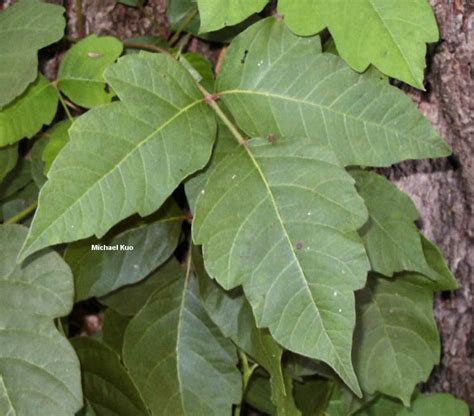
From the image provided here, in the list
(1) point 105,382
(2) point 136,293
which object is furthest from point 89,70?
(1) point 105,382

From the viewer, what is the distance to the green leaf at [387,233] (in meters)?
1.33

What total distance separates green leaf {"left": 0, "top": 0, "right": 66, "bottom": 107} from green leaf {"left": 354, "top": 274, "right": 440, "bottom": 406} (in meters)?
0.70

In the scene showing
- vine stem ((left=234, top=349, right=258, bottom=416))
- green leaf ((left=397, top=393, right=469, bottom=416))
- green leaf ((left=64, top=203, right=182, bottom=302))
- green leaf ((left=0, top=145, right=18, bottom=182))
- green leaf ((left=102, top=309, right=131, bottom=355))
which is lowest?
green leaf ((left=397, top=393, right=469, bottom=416))

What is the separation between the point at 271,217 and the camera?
1.13 metres

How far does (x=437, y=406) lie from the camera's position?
1589mm

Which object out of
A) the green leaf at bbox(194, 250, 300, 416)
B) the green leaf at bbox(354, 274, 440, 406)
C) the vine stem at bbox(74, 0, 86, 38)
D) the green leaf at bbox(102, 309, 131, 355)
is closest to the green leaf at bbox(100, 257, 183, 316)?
the green leaf at bbox(102, 309, 131, 355)

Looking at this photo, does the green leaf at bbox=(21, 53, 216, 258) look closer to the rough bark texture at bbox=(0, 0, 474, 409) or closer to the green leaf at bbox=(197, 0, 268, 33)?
the green leaf at bbox=(197, 0, 268, 33)

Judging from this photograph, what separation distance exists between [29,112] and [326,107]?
533mm

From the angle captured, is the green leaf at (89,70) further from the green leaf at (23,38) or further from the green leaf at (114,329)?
the green leaf at (114,329)

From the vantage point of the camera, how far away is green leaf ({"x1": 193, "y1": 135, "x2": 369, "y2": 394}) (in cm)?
110

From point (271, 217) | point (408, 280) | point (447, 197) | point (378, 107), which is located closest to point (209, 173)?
point (271, 217)

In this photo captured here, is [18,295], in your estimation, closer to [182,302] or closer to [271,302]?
[182,302]

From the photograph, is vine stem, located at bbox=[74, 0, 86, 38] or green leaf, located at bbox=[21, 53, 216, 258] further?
vine stem, located at bbox=[74, 0, 86, 38]

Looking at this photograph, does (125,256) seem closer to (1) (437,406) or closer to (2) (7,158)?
(2) (7,158)
